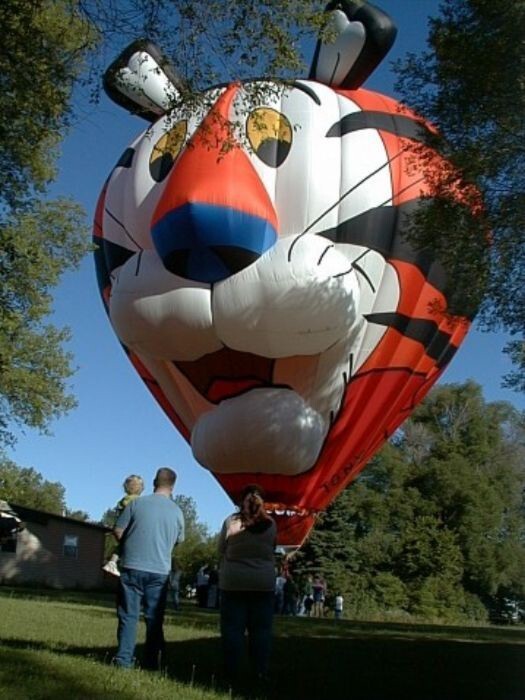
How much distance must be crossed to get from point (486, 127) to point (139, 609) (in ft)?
20.5

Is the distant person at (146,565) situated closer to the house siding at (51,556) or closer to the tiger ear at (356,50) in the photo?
the tiger ear at (356,50)

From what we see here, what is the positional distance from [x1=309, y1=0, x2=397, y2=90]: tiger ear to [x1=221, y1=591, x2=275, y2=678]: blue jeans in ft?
39.2

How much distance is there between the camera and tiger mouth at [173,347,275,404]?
15508mm

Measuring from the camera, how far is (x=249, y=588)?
637 cm

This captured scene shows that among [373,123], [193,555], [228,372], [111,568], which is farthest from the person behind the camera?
[193,555]

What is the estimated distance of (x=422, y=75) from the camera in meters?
10.5

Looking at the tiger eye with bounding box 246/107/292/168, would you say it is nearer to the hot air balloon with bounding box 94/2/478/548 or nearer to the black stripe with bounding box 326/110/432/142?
the hot air balloon with bounding box 94/2/478/548

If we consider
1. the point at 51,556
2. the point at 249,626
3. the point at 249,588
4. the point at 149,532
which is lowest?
the point at 249,626

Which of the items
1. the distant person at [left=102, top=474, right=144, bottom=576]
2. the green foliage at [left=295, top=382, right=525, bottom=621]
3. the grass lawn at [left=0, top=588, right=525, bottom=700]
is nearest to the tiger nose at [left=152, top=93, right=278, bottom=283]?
the grass lawn at [left=0, top=588, right=525, bottom=700]

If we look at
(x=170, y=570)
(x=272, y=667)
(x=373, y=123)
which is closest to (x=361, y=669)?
(x=272, y=667)

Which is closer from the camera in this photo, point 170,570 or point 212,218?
point 170,570

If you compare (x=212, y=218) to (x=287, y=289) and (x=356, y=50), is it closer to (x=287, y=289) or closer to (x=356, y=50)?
(x=287, y=289)

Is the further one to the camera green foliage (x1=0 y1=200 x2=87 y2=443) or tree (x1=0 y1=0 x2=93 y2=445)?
green foliage (x1=0 y1=200 x2=87 y2=443)

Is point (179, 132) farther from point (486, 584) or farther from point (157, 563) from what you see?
point (486, 584)
